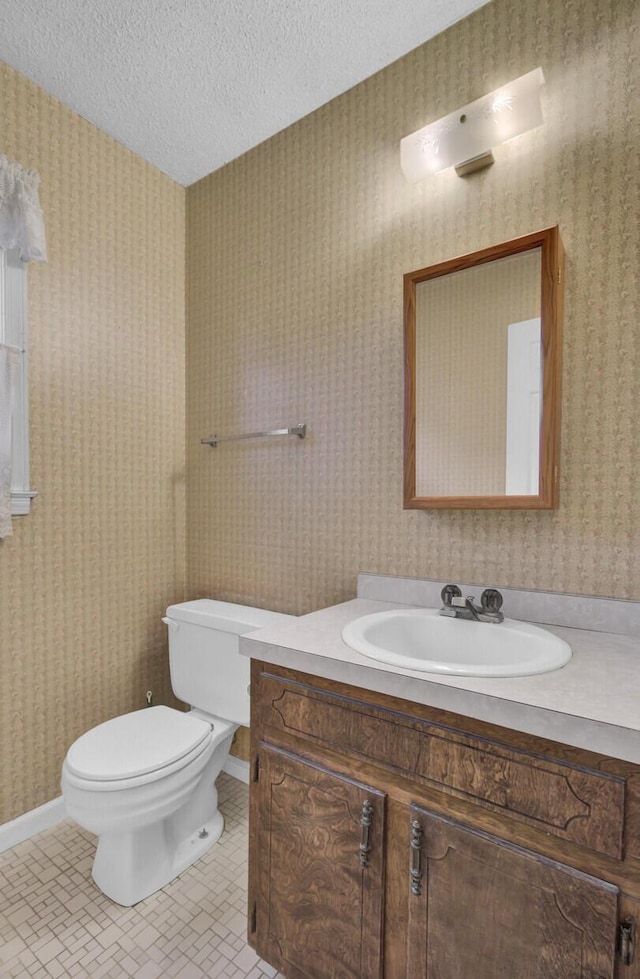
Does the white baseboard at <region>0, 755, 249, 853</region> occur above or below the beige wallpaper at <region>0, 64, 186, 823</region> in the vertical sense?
below

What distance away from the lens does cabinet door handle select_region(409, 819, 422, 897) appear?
34.9 inches

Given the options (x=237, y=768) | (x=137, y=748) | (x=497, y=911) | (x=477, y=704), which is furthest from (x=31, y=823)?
(x=477, y=704)

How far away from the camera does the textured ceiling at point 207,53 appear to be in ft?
4.67

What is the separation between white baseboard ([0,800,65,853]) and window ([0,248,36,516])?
1.05 meters

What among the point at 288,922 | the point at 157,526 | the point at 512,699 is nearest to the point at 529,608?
the point at 512,699

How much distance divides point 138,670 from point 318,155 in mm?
2174

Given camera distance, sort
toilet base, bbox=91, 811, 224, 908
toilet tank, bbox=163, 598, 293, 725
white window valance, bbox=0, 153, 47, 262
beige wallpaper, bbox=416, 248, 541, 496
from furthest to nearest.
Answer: toilet tank, bbox=163, 598, 293, 725
white window valance, bbox=0, 153, 47, 262
toilet base, bbox=91, 811, 224, 908
beige wallpaper, bbox=416, 248, 541, 496

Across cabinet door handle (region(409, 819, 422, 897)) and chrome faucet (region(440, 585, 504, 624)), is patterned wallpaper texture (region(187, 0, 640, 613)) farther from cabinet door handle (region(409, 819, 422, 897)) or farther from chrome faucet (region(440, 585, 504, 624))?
cabinet door handle (region(409, 819, 422, 897))

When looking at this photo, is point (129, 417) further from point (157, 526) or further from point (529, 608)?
point (529, 608)

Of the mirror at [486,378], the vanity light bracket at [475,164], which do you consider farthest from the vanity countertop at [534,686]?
the vanity light bracket at [475,164]

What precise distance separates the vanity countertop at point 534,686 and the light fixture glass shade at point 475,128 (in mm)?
1321


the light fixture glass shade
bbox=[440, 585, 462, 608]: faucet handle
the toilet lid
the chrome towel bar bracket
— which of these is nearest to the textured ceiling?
the light fixture glass shade

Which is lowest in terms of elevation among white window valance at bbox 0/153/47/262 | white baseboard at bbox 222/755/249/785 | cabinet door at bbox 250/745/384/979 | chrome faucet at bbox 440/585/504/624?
white baseboard at bbox 222/755/249/785

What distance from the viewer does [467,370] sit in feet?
4.58
